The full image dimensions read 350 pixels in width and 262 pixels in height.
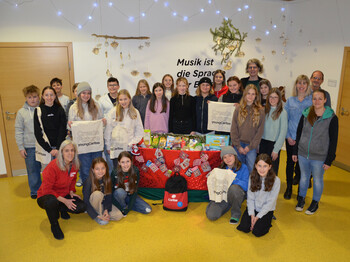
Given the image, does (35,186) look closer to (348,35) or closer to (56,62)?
(56,62)

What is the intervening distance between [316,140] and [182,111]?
1.76 m

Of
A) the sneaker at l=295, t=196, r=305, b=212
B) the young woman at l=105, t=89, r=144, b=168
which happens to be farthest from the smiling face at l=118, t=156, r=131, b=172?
the sneaker at l=295, t=196, r=305, b=212

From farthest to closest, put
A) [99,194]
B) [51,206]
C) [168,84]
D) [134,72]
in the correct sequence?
[134,72] < [168,84] < [99,194] < [51,206]

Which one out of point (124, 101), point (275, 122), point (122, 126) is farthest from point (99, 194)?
point (275, 122)

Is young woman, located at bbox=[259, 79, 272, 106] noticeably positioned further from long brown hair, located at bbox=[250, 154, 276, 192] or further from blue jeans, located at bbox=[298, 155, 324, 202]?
long brown hair, located at bbox=[250, 154, 276, 192]

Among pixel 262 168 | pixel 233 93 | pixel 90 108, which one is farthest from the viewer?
pixel 233 93

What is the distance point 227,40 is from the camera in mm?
5695

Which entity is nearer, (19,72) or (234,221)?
(234,221)

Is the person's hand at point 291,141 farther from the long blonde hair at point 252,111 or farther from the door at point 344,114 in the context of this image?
the door at point 344,114

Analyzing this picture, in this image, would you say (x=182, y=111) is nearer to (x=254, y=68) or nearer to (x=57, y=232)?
(x=254, y=68)

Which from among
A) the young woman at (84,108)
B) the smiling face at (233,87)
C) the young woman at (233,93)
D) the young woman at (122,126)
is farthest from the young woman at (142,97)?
the smiling face at (233,87)

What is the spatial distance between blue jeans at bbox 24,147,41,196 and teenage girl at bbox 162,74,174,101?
2.05 m

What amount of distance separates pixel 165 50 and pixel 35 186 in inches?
128

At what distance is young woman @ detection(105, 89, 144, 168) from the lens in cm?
366
